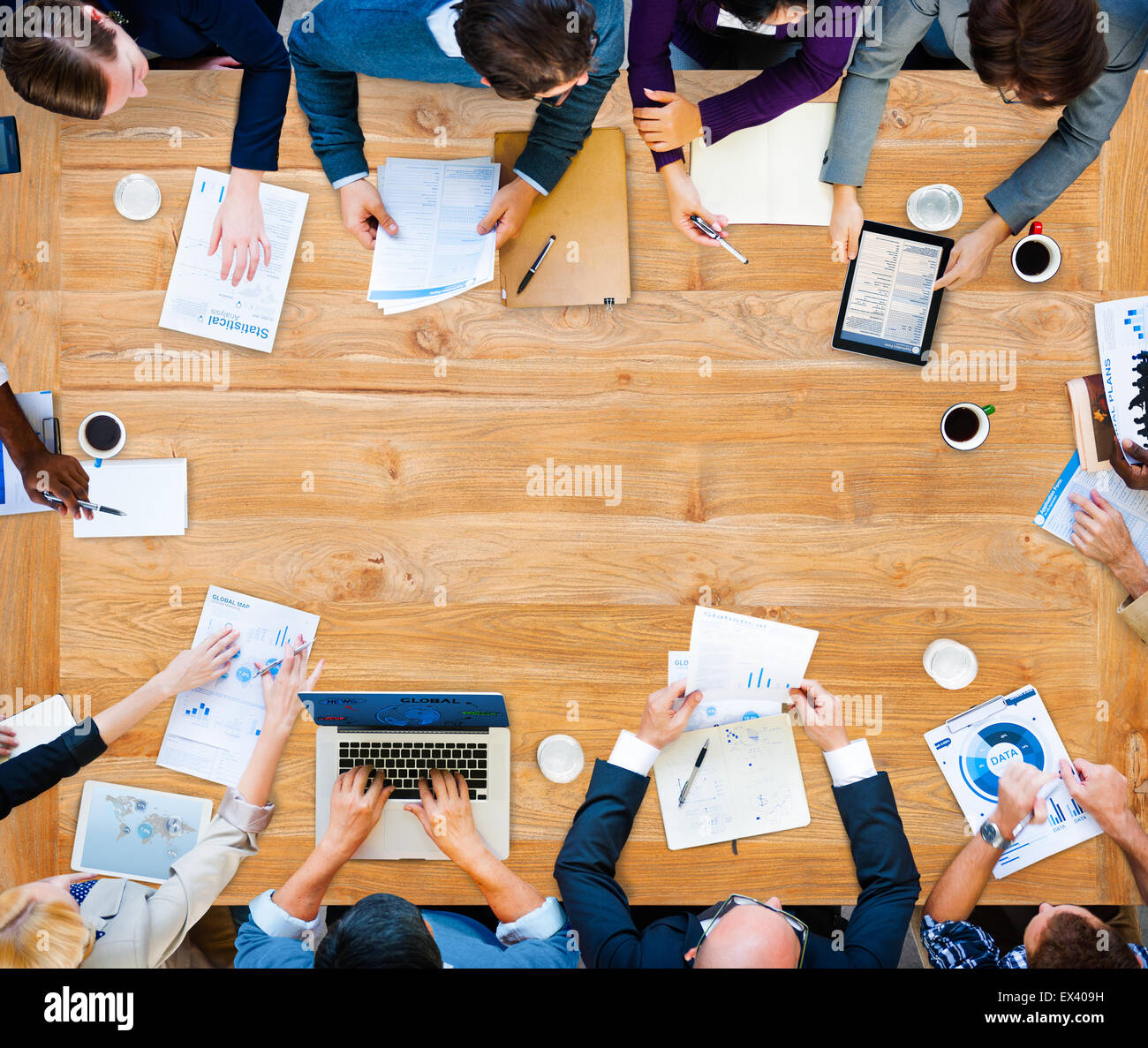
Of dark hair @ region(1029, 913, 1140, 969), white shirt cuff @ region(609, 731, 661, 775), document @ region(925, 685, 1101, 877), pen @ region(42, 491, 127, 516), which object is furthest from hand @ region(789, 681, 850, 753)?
pen @ region(42, 491, 127, 516)

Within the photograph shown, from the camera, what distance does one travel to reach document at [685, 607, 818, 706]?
1.80m

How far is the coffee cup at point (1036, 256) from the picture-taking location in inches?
70.2

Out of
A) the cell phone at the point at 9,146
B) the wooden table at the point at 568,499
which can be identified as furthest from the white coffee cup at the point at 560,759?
the cell phone at the point at 9,146

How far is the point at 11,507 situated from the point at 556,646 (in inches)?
44.7

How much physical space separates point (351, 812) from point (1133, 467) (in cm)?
168

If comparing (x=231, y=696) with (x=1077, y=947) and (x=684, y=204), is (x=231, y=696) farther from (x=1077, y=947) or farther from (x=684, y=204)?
(x=1077, y=947)

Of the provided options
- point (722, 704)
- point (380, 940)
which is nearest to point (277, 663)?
point (380, 940)

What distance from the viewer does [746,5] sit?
1.59 meters

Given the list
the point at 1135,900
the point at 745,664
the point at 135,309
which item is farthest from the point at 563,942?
the point at 135,309

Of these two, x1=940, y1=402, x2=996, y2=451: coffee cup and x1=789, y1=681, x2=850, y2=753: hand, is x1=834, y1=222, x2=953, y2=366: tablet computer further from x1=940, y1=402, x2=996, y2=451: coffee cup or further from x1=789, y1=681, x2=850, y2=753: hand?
x1=789, y1=681, x2=850, y2=753: hand

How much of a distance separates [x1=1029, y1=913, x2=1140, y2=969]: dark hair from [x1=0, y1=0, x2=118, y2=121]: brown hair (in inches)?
94.7

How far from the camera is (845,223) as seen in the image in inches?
70.1

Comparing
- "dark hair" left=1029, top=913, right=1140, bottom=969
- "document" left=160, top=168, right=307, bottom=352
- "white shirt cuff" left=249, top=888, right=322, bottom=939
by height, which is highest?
"document" left=160, top=168, right=307, bottom=352
